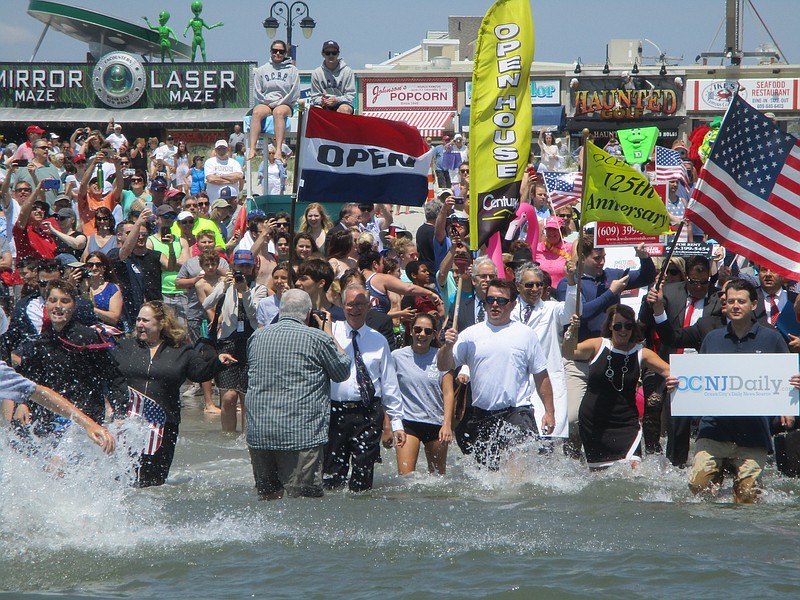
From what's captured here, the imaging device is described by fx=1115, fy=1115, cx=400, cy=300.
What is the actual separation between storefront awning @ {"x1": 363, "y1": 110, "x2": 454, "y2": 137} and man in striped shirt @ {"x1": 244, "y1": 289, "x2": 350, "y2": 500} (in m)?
39.5

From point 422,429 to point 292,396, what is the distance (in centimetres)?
176

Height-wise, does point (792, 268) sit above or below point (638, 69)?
below

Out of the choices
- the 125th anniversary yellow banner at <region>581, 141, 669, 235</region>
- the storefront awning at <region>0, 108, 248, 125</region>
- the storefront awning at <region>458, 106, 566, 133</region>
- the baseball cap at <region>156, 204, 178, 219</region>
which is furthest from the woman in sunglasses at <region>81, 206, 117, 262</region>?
the storefront awning at <region>458, 106, 566, 133</region>

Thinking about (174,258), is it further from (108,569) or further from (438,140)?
(438,140)

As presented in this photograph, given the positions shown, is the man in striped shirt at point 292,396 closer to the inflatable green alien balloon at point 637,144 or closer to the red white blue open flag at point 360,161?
the red white blue open flag at point 360,161

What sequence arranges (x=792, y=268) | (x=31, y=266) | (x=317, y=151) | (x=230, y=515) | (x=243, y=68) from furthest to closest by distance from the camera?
(x=243, y=68), (x=31, y=266), (x=317, y=151), (x=792, y=268), (x=230, y=515)

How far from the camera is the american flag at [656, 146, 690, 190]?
17.3 meters

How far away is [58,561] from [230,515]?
1.36 m

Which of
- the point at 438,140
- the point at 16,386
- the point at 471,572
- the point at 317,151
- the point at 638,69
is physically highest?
the point at 638,69

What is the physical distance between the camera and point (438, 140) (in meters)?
45.6

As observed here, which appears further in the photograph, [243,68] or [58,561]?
[243,68]

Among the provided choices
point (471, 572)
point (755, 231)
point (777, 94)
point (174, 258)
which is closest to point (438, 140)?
point (777, 94)

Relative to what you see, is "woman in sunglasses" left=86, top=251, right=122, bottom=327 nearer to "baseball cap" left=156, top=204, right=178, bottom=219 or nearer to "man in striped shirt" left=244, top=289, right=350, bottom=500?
"baseball cap" left=156, top=204, right=178, bottom=219

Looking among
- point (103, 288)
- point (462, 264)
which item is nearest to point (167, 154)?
point (103, 288)
